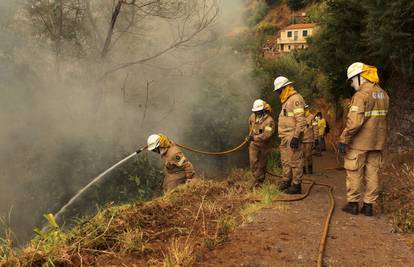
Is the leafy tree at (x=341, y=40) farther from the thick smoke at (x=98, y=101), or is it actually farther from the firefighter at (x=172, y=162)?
the firefighter at (x=172, y=162)

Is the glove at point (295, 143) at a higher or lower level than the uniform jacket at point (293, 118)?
lower

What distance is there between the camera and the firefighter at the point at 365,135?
15.6ft

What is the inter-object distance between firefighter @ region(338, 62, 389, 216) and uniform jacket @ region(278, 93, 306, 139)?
1.02 meters

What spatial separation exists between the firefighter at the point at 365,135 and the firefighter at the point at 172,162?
282cm

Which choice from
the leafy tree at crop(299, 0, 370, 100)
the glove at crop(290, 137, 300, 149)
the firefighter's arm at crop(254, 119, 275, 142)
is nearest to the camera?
the glove at crop(290, 137, 300, 149)

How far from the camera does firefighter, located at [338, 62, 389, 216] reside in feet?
15.6

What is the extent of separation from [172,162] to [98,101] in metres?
3.46

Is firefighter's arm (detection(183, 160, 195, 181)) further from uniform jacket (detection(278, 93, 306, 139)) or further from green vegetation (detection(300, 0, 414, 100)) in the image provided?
green vegetation (detection(300, 0, 414, 100))

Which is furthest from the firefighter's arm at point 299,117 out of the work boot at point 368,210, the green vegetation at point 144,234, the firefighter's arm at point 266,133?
the work boot at point 368,210

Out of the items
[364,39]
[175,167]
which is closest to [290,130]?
[175,167]

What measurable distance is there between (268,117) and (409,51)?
105 inches

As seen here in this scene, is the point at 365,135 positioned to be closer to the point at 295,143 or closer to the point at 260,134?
the point at 295,143

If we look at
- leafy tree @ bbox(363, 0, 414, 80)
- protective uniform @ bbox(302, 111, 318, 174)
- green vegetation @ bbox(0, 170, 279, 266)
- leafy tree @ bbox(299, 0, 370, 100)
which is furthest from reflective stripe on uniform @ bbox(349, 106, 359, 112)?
leafy tree @ bbox(299, 0, 370, 100)

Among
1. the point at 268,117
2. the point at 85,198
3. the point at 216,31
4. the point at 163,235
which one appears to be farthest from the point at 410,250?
the point at 216,31
